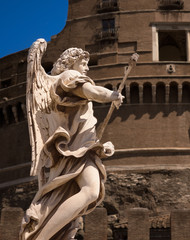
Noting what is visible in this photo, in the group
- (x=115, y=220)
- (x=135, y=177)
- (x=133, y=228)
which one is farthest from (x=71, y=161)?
(x=135, y=177)

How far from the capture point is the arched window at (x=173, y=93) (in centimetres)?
2514

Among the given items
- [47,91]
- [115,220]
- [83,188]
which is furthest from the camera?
[115,220]

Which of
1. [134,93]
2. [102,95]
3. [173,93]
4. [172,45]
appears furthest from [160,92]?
[102,95]

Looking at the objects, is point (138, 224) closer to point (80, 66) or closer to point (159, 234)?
point (159, 234)

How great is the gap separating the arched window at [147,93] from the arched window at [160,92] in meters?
0.27

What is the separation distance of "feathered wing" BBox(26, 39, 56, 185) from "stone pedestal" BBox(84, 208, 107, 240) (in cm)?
850

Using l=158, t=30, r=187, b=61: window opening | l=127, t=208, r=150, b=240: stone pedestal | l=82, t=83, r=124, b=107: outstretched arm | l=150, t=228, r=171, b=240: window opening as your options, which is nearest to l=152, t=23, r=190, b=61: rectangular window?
l=158, t=30, r=187, b=61: window opening

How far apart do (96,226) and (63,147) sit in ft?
28.8

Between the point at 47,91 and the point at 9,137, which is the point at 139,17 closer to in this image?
the point at 9,137

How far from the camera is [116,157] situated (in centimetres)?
2431

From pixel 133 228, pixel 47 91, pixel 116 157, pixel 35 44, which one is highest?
pixel 116 157

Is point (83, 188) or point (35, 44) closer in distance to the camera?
point (83, 188)

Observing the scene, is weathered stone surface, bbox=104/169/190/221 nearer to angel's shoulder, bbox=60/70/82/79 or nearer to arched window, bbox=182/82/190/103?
arched window, bbox=182/82/190/103

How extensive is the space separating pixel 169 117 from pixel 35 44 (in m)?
19.7
